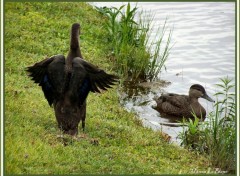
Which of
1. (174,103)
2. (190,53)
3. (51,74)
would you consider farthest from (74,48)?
(190,53)

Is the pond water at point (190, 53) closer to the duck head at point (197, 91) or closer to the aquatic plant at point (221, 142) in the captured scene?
the duck head at point (197, 91)

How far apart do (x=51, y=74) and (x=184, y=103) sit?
A: 18.3 feet

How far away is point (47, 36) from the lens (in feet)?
49.3

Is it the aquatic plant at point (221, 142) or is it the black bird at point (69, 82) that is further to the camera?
the aquatic plant at point (221, 142)

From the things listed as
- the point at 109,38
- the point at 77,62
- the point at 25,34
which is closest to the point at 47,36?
the point at 25,34

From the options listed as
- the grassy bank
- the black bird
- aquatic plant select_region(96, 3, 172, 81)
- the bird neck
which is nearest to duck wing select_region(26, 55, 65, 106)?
the black bird

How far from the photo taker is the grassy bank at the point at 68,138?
7363 millimetres

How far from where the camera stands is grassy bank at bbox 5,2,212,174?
24.2 ft

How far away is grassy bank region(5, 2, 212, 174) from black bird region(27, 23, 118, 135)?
1.11 feet

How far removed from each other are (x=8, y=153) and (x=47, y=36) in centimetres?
844

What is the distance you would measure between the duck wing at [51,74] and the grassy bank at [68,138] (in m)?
0.62

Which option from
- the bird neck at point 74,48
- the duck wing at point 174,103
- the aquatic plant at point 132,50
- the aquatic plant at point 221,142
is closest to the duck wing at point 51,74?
the bird neck at point 74,48

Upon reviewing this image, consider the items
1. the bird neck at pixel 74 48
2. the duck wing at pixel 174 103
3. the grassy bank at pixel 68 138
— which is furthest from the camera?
the duck wing at pixel 174 103

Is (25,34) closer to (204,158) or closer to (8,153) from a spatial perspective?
(204,158)
